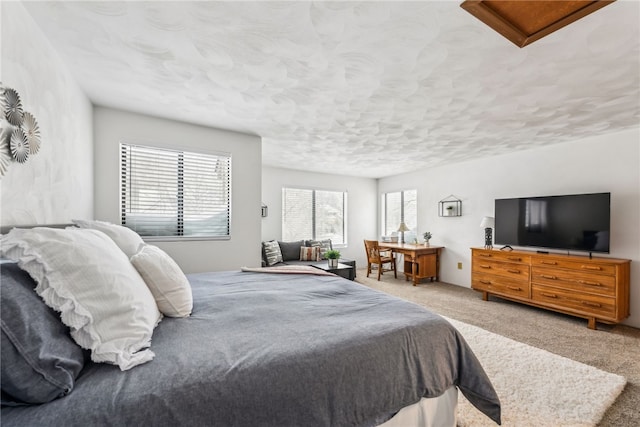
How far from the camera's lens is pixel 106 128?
9.48ft

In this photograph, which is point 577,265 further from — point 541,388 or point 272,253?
point 272,253

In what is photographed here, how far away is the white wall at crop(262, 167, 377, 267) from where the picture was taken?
5797 mm

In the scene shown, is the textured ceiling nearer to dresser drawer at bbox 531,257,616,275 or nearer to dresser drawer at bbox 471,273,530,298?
dresser drawer at bbox 531,257,616,275

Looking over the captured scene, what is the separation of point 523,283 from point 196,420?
4.32 metres

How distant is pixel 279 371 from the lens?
3.34 ft

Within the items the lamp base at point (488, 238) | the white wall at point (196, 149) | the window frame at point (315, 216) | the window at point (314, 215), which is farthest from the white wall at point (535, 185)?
the white wall at point (196, 149)

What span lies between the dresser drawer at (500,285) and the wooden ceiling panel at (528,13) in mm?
3396

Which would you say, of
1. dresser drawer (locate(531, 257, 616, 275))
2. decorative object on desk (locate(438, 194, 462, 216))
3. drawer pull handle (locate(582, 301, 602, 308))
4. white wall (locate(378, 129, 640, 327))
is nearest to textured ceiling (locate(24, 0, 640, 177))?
white wall (locate(378, 129, 640, 327))

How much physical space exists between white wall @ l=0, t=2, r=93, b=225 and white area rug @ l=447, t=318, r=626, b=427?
2899 mm

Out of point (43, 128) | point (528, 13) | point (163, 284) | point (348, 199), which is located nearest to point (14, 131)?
point (43, 128)

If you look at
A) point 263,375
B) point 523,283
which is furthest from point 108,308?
point 523,283

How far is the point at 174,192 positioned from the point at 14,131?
1.92 m

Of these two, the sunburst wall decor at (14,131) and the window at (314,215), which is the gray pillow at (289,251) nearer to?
the window at (314,215)

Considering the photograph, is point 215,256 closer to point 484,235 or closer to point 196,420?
point 196,420
